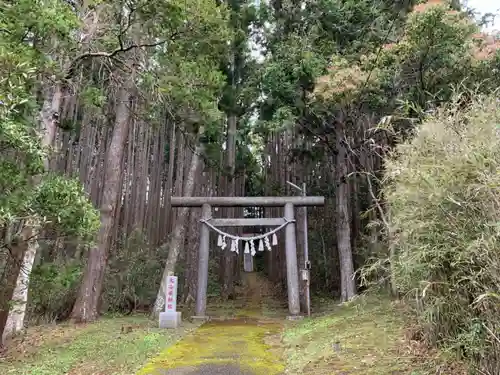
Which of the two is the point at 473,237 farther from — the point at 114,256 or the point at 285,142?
the point at 285,142

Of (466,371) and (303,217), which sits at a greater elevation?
(303,217)

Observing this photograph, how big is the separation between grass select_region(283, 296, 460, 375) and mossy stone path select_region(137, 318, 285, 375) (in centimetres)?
24

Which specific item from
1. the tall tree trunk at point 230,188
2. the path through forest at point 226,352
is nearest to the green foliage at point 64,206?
the path through forest at point 226,352

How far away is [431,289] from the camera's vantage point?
2.74m

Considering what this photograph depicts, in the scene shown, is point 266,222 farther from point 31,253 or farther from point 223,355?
point 31,253

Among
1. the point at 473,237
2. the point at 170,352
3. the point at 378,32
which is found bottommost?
the point at 170,352

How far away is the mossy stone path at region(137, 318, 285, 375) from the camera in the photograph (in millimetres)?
3557

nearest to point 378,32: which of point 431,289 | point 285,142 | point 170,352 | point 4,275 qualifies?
point 285,142

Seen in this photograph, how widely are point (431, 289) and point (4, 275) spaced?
4278mm

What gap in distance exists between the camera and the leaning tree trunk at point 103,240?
654 centimetres

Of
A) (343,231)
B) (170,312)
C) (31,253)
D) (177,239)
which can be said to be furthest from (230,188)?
(31,253)

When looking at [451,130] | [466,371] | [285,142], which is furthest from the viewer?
[285,142]

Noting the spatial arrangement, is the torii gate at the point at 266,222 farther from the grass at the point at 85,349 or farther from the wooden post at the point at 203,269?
the grass at the point at 85,349

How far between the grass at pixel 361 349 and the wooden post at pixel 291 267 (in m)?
1.98
